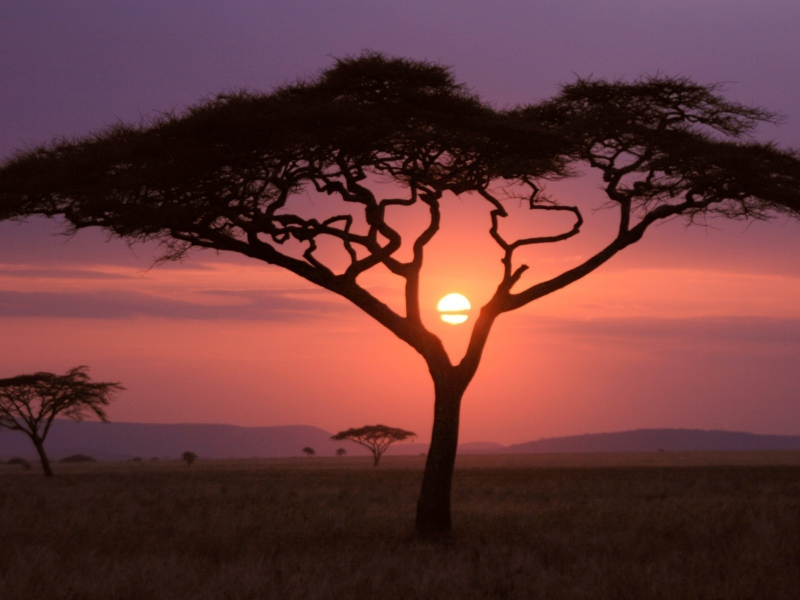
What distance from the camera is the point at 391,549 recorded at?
Answer: 15.4 m

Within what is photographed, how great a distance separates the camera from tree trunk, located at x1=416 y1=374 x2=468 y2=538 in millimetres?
16531

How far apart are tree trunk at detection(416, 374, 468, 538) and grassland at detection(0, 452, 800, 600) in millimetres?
440

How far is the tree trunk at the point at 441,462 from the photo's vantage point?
16.5 m

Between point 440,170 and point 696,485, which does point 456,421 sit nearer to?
point 440,170

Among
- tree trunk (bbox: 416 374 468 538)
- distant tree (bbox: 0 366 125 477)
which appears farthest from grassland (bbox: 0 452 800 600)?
distant tree (bbox: 0 366 125 477)

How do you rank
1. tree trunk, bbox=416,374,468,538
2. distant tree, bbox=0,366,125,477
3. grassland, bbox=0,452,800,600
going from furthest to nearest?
distant tree, bbox=0,366,125,477 → tree trunk, bbox=416,374,468,538 → grassland, bbox=0,452,800,600

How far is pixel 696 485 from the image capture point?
3366cm

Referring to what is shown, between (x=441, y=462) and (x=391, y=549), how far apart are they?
189 centimetres

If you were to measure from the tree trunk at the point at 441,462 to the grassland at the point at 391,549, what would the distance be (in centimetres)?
44

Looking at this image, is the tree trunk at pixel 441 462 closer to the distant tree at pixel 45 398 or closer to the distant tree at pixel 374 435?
the distant tree at pixel 45 398

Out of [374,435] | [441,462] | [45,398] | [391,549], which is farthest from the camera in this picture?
[374,435]

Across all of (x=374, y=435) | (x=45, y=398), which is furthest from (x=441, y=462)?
(x=374, y=435)

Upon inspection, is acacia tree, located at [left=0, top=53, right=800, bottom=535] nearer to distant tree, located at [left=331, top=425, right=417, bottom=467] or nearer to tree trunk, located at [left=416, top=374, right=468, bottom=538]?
tree trunk, located at [left=416, top=374, right=468, bottom=538]

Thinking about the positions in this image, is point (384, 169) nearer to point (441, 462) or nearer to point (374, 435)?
point (441, 462)
